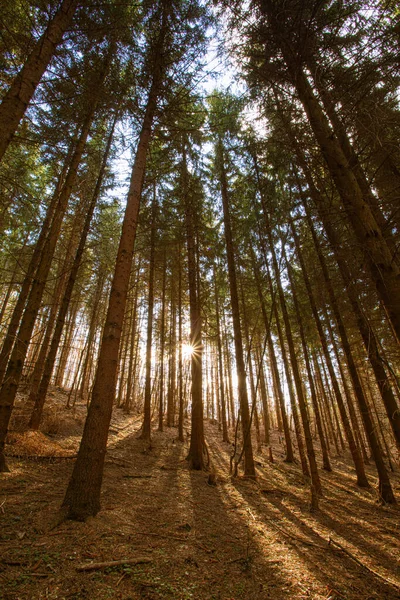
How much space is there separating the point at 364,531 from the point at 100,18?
12397mm

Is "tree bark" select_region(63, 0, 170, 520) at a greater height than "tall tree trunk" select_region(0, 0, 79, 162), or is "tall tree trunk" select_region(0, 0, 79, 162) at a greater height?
"tall tree trunk" select_region(0, 0, 79, 162)

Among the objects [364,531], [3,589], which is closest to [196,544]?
[3,589]

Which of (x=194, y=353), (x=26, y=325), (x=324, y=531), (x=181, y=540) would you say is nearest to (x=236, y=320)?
(x=194, y=353)

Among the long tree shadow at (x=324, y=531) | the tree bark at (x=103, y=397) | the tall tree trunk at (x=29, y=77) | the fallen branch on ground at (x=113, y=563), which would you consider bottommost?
the long tree shadow at (x=324, y=531)

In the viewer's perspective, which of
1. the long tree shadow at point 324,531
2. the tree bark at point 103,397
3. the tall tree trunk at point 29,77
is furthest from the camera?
the tall tree trunk at point 29,77

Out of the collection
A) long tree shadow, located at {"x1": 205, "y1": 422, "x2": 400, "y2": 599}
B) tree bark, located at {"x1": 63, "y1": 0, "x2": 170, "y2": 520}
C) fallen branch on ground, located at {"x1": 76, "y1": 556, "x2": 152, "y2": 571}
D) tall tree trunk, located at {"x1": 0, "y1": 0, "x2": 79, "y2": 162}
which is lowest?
long tree shadow, located at {"x1": 205, "y1": 422, "x2": 400, "y2": 599}

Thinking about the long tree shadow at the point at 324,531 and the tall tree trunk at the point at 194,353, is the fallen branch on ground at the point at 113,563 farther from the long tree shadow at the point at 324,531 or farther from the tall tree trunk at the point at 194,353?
the tall tree trunk at the point at 194,353

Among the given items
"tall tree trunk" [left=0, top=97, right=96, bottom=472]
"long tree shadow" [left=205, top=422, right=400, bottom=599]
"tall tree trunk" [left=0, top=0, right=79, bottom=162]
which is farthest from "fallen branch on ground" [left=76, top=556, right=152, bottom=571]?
"tall tree trunk" [left=0, top=0, right=79, bottom=162]

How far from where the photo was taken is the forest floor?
2.43m

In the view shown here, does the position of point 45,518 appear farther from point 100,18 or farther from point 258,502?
point 100,18

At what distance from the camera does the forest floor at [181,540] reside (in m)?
2.43

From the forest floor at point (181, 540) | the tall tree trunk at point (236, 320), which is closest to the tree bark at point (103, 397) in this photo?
the forest floor at point (181, 540)

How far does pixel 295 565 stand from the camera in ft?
10.9

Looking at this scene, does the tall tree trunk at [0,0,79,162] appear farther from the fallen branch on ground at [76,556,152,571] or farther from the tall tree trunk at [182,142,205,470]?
the tall tree trunk at [182,142,205,470]
